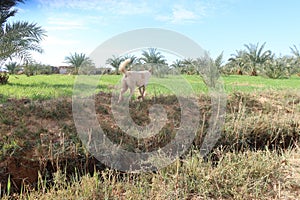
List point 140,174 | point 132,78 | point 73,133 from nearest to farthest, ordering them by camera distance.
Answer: point 140,174 → point 73,133 → point 132,78

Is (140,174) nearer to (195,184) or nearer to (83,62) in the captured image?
(195,184)

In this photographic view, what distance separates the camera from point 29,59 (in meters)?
7.42

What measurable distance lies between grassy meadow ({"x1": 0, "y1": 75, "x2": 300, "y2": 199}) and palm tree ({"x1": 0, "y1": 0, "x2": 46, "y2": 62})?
2664mm

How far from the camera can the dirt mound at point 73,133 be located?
10.1 feet

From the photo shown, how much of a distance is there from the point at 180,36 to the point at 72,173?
220 cm

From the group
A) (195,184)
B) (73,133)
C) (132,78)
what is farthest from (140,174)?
(132,78)

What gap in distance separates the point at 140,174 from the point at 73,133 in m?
1.25

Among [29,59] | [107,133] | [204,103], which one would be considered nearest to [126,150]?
[107,133]

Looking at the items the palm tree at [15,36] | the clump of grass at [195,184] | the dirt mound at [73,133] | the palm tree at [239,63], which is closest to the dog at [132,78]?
the dirt mound at [73,133]

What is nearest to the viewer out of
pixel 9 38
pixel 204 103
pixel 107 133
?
pixel 107 133

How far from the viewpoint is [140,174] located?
291cm

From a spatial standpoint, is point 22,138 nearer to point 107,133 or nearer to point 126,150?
point 107,133

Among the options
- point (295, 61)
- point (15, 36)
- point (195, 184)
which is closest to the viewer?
point (195, 184)

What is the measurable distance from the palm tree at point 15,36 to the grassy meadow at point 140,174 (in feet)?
8.74
